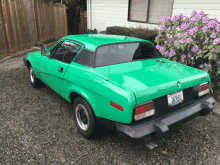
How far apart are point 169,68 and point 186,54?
1980mm

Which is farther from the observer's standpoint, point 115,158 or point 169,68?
point 169,68

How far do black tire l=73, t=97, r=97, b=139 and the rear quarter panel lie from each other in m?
0.13

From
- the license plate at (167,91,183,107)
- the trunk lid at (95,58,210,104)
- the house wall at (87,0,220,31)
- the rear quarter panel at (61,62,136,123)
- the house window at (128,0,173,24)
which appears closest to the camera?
the rear quarter panel at (61,62,136,123)

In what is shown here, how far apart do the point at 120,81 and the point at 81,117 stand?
106 centimetres

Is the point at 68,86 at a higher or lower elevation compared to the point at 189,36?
lower

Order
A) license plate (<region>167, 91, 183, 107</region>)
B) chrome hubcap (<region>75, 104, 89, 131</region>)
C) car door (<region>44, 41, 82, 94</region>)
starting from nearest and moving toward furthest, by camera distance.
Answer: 1. license plate (<region>167, 91, 183, 107</region>)
2. chrome hubcap (<region>75, 104, 89, 131</region>)
3. car door (<region>44, 41, 82, 94</region>)

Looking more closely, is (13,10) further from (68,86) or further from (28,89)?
(68,86)

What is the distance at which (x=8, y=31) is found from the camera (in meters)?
6.92

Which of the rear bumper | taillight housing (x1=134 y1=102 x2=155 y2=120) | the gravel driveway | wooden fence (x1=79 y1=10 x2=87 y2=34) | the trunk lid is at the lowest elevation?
the gravel driveway

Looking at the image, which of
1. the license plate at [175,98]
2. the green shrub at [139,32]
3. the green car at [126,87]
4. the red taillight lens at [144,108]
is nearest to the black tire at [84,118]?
the green car at [126,87]

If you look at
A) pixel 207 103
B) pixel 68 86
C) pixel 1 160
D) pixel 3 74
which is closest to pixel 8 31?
pixel 3 74

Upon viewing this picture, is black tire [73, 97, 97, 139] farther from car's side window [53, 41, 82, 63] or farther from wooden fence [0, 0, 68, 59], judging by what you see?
wooden fence [0, 0, 68, 59]

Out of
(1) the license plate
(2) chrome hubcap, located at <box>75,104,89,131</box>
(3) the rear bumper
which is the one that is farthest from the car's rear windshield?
(3) the rear bumper

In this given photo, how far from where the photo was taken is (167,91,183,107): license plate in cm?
234
